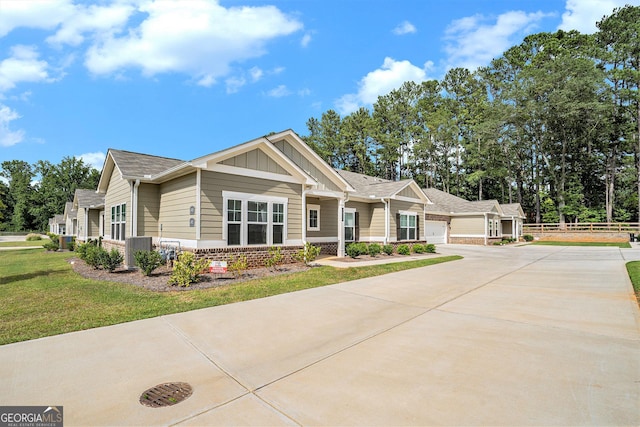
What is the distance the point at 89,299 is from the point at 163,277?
2.32m

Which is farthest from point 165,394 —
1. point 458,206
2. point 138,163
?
point 458,206

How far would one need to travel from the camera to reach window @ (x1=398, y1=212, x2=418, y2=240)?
1831cm

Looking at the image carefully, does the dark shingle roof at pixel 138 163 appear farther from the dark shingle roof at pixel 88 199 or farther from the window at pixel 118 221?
the dark shingle roof at pixel 88 199

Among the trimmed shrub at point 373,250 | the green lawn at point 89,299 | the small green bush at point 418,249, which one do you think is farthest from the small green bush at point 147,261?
the small green bush at point 418,249

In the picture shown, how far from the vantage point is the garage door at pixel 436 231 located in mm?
25583

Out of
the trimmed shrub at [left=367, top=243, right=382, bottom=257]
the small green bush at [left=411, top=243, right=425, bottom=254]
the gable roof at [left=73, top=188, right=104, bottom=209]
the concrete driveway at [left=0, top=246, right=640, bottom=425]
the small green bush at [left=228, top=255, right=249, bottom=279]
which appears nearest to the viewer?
the concrete driveway at [left=0, top=246, right=640, bottom=425]

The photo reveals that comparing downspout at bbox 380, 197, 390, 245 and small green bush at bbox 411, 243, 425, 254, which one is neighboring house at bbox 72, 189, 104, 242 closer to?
downspout at bbox 380, 197, 390, 245

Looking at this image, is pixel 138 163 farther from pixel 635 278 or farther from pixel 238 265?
pixel 635 278

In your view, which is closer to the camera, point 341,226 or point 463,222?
point 341,226

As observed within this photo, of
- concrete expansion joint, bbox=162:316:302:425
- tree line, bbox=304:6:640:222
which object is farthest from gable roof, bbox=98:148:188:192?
tree line, bbox=304:6:640:222

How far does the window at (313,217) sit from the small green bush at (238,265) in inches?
209

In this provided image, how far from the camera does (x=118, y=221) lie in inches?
543

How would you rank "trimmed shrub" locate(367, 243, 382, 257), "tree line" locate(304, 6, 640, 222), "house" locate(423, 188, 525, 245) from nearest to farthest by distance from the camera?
"trimmed shrub" locate(367, 243, 382, 257) → "house" locate(423, 188, 525, 245) → "tree line" locate(304, 6, 640, 222)

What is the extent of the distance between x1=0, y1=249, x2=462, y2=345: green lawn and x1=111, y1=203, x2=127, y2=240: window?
3.21 m
